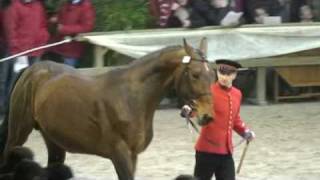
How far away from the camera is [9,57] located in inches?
470

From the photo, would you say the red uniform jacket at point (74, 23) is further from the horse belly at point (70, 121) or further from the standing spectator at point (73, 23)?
the horse belly at point (70, 121)

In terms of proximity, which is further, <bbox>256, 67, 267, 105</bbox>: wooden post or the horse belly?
<bbox>256, 67, 267, 105</bbox>: wooden post

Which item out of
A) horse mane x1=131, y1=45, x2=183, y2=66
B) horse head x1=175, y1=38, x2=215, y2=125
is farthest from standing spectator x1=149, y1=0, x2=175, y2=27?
horse head x1=175, y1=38, x2=215, y2=125

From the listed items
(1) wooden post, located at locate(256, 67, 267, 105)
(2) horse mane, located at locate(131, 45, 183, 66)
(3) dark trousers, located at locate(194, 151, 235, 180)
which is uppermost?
(2) horse mane, located at locate(131, 45, 183, 66)

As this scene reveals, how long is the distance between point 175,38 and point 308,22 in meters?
2.62

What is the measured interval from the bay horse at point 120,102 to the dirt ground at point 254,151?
5.06 feet

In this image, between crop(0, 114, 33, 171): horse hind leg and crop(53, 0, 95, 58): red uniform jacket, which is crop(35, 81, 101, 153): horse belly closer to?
crop(0, 114, 33, 171): horse hind leg

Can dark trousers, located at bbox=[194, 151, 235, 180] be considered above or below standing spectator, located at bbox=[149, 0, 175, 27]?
below

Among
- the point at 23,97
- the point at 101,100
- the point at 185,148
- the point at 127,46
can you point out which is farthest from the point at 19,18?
the point at 101,100

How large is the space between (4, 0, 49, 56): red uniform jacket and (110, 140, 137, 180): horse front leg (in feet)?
18.5

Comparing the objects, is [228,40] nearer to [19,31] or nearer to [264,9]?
[264,9]

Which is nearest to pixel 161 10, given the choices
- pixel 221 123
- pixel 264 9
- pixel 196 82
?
pixel 264 9

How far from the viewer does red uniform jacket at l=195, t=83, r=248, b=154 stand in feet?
22.8

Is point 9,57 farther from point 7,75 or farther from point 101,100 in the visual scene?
point 101,100
